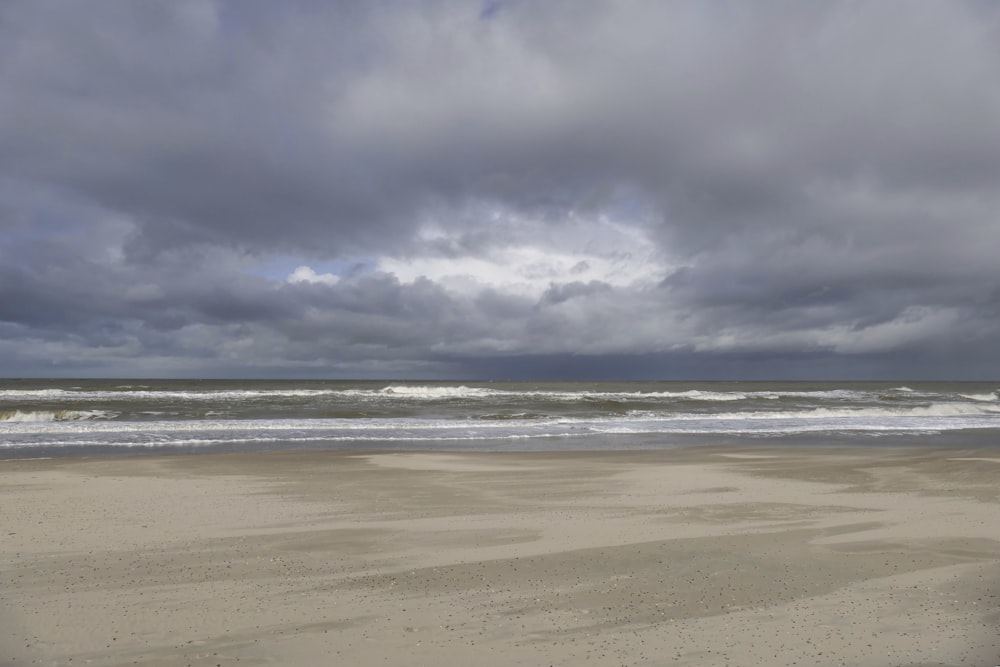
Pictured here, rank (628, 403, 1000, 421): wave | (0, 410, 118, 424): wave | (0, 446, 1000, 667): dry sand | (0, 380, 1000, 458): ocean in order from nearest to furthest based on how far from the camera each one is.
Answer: (0, 446, 1000, 667): dry sand
(0, 380, 1000, 458): ocean
(0, 410, 118, 424): wave
(628, 403, 1000, 421): wave

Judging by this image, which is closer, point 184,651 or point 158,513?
point 184,651

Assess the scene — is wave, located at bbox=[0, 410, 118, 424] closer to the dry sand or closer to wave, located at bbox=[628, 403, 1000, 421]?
the dry sand

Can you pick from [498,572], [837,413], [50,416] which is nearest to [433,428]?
[498,572]

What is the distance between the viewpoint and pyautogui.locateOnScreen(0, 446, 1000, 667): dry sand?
4.95m

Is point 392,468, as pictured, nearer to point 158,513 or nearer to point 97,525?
point 158,513

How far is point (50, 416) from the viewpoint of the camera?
32.4 metres

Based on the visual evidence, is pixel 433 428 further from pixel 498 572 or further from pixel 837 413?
pixel 837 413

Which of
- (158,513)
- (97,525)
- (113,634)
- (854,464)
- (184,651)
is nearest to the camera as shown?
(184,651)

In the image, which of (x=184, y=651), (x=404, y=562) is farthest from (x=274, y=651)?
(x=404, y=562)

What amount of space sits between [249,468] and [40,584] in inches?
341

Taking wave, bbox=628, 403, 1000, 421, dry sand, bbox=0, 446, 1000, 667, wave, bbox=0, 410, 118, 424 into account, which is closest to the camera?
dry sand, bbox=0, 446, 1000, 667

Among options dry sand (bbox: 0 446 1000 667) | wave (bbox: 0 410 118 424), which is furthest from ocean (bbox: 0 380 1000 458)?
dry sand (bbox: 0 446 1000 667)

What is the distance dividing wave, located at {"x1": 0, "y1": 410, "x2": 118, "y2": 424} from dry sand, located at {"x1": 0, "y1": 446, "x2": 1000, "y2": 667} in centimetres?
2260

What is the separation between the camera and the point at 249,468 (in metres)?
14.9
